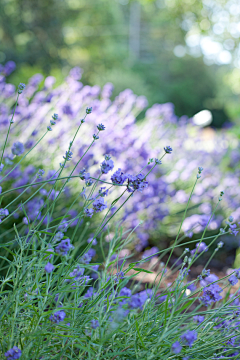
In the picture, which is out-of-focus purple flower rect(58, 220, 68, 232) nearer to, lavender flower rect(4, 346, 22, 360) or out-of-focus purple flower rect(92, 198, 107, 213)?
out-of-focus purple flower rect(92, 198, 107, 213)

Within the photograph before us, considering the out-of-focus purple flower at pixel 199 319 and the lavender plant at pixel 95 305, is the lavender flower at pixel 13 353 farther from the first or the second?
the out-of-focus purple flower at pixel 199 319

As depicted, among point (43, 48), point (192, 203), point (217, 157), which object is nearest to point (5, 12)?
point (43, 48)

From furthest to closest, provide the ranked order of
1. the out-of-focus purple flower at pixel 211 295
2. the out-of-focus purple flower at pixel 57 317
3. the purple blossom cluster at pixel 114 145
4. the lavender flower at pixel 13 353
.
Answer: the purple blossom cluster at pixel 114 145 → the out-of-focus purple flower at pixel 211 295 → the out-of-focus purple flower at pixel 57 317 → the lavender flower at pixel 13 353

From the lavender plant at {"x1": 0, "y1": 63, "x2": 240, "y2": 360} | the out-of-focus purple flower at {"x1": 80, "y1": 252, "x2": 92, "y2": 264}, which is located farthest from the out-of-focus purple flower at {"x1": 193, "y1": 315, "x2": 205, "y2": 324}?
the out-of-focus purple flower at {"x1": 80, "y1": 252, "x2": 92, "y2": 264}

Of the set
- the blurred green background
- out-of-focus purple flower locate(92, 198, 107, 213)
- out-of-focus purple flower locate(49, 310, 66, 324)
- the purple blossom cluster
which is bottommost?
out-of-focus purple flower locate(49, 310, 66, 324)

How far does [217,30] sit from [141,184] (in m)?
12.7

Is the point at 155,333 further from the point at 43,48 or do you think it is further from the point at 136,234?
the point at 43,48

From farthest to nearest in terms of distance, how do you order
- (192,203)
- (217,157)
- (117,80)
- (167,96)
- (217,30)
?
(167,96), (117,80), (217,30), (217,157), (192,203)

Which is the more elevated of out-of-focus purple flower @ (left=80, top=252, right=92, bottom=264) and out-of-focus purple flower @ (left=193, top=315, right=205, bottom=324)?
out-of-focus purple flower @ (left=80, top=252, right=92, bottom=264)

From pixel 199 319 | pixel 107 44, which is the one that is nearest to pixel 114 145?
pixel 199 319

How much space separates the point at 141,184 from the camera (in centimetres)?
87

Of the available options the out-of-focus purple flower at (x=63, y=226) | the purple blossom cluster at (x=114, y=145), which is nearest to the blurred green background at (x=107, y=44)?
the purple blossom cluster at (x=114, y=145)

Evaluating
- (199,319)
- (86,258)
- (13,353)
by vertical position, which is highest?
(86,258)

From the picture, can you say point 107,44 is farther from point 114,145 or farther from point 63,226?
point 63,226
